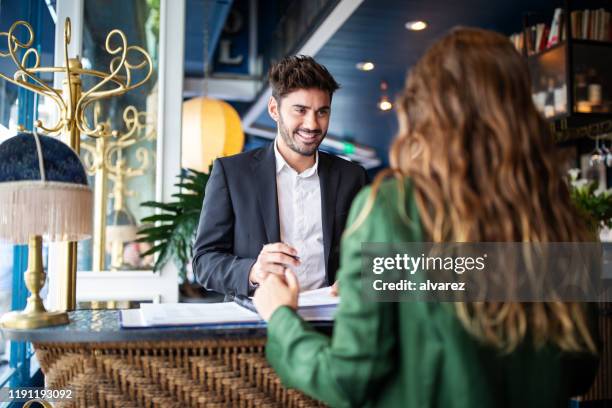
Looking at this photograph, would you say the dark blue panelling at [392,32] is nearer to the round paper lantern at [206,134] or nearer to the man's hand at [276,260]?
the round paper lantern at [206,134]

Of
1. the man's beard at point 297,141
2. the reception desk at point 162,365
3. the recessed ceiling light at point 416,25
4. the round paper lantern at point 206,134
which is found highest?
the recessed ceiling light at point 416,25

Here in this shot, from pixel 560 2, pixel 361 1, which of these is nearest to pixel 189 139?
pixel 361 1

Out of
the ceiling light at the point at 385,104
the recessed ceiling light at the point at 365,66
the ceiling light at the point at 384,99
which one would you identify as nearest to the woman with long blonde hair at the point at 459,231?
the recessed ceiling light at the point at 365,66

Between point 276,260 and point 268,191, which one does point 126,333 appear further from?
point 268,191

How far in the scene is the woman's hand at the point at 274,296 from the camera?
1083mm

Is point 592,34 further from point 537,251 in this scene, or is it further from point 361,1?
point 537,251

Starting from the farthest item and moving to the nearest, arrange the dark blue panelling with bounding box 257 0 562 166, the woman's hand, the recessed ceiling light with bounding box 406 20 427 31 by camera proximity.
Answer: the recessed ceiling light with bounding box 406 20 427 31 → the dark blue panelling with bounding box 257 0 562 166 → the woman's hand

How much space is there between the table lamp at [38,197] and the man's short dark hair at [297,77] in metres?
0.89

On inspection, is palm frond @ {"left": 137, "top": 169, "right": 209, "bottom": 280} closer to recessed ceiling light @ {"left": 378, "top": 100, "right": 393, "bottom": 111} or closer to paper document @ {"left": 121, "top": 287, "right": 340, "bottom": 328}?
paper document @ {"left": 121, "top": 287, "right": 340, "bottom": 328}

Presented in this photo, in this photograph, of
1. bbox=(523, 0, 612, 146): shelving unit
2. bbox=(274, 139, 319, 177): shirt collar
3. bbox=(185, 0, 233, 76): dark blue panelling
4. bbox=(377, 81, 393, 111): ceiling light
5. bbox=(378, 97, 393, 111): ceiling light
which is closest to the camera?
bbox=(274, 139, 319, 177): shirt collar

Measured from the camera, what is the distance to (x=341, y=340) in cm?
90

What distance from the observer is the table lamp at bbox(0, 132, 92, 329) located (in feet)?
4.03

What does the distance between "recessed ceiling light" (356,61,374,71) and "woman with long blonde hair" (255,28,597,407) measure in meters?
5.78

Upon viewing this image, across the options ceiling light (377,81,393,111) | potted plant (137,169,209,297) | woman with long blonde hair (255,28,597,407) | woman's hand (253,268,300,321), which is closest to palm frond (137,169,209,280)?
potted plant (137,169,209,297)
